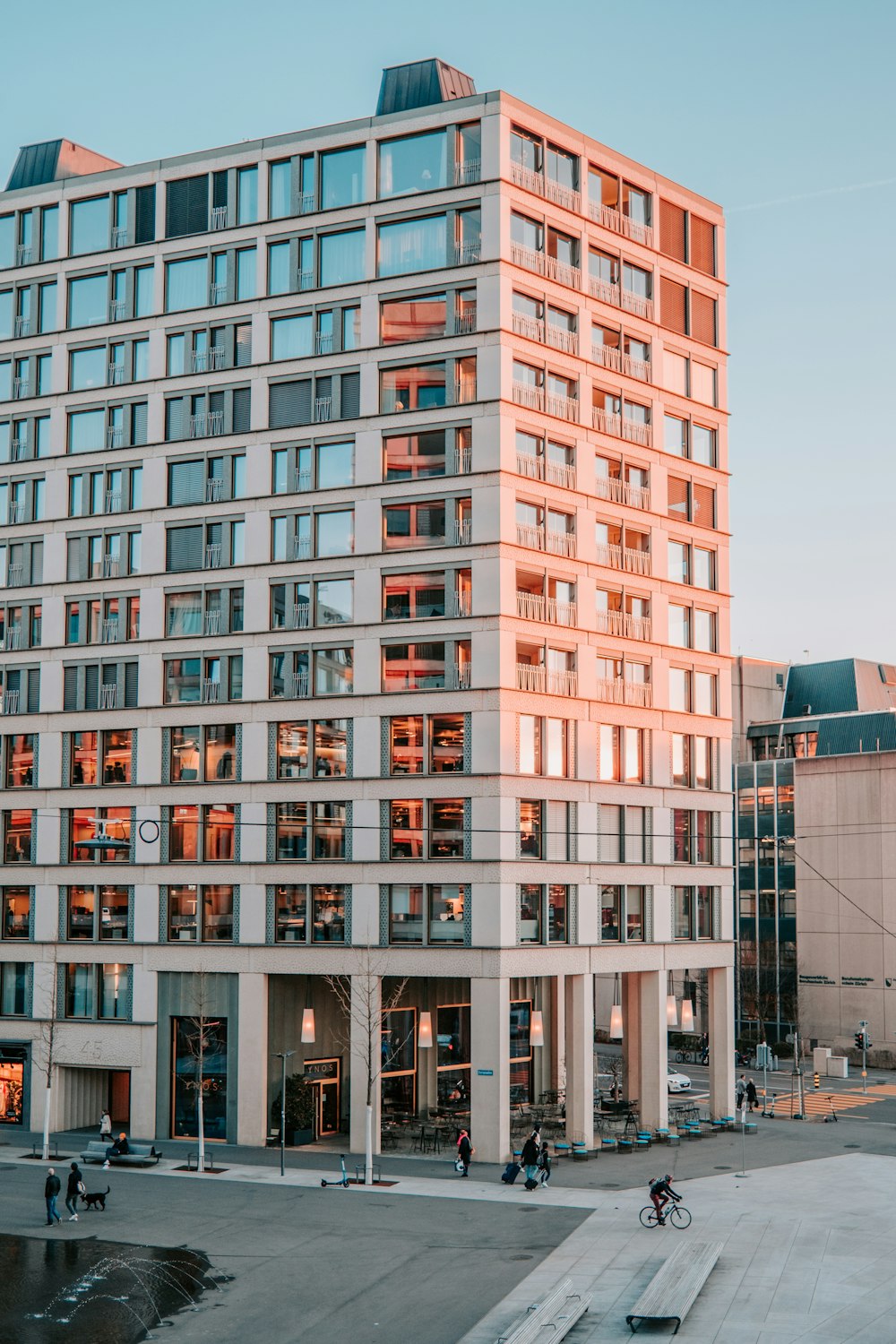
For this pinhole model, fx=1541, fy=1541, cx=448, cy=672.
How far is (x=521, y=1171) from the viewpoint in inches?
2063

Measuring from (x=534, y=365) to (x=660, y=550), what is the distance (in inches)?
411

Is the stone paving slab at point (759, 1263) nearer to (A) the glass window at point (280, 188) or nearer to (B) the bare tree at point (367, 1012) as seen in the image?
(B) the bare tree at point (367, 1012)

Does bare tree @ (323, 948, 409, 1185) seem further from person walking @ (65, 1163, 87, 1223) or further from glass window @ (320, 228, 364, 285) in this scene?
glass window @ (320, 228, 364, 285)

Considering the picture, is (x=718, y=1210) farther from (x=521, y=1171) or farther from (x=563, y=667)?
(x=563, y=667)

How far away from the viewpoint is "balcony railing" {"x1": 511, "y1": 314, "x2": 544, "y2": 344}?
2352 inches

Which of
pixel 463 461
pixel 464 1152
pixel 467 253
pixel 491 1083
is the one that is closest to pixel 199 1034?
pixel 491 1083

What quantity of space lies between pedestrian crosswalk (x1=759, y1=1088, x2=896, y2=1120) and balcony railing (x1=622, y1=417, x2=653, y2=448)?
30947 mm

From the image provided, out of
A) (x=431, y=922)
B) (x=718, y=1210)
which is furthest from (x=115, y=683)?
(x=718, y=1210)

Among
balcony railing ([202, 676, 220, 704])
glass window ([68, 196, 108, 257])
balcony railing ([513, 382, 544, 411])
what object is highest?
glass window ([68, 196, 108, 257])

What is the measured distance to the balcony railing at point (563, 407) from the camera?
200 ft

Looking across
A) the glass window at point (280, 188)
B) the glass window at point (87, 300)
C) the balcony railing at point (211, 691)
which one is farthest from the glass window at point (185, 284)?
the balcony railing at point (211, 691)

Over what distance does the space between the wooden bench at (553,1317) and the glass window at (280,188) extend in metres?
44.1

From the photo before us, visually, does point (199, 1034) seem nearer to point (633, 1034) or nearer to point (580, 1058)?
→ point (580, 1058)

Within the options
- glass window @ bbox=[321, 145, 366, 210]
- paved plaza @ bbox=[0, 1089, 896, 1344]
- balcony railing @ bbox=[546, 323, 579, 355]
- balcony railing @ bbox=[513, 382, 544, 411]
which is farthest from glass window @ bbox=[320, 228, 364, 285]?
paved plaza @ bbox=[0, 1089, 896, 1344]
